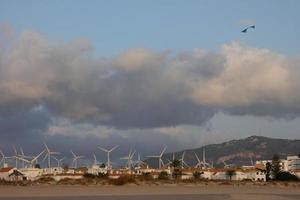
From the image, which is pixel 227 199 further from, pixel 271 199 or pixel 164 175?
pixel 164 175

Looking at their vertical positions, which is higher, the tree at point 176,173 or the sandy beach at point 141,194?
the tree at point 176,173

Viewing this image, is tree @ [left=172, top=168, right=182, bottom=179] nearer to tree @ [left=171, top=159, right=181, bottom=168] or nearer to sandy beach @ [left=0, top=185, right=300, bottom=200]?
tree @ [left=171, top=159, right=181, bottom=168]

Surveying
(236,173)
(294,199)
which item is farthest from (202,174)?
(294,199)

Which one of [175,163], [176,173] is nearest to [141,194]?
[176,173]

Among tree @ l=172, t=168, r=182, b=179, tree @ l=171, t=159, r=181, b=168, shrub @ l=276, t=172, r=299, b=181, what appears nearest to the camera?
shrub @ l=276, t=172, r=299, b=181

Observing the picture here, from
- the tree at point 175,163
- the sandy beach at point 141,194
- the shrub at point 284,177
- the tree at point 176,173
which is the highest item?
the tree at point 175,163

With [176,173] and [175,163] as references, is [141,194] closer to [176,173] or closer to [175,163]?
[176,173]

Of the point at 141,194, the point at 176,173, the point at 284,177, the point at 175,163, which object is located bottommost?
the point at 141,194

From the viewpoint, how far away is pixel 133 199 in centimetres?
5641

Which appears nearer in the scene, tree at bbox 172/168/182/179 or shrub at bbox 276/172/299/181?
shrub at bbox 276/172/299/181

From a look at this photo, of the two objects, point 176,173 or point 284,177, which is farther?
point 176,173

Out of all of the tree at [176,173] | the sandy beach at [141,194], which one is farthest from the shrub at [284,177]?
the sandy beach at [141,194]

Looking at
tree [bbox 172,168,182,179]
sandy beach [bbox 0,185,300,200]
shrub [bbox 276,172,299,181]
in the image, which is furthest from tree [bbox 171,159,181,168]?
sandy beach [bbox 0,185,300,200]

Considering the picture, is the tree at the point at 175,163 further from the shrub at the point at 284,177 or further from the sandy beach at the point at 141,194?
the sandy beach at the point at 141,194
